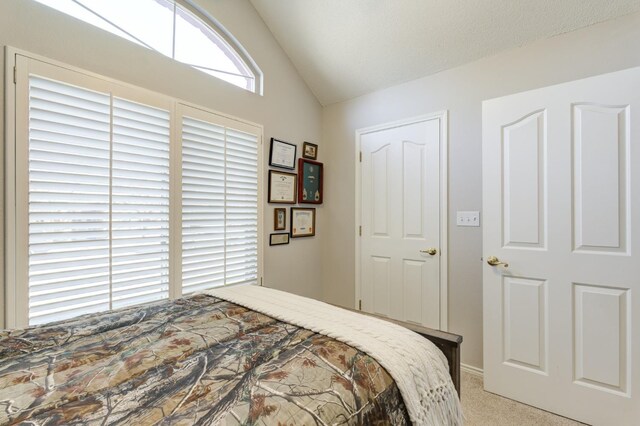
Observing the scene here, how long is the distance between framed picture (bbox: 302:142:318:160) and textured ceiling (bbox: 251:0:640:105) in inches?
23.6

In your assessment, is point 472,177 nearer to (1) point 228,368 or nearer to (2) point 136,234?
(1) point 228,368

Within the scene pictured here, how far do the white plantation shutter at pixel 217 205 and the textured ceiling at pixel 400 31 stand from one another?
106 centimetres

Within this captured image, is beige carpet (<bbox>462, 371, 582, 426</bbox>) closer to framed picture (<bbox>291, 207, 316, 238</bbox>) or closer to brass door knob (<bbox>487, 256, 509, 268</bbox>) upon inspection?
brass door knob (<bbox>487, 256, 509, 268</bbox>)

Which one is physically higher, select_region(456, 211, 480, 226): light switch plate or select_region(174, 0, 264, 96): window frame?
select_region(174, 0, 264, 96): window frame

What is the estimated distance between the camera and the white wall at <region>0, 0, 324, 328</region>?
157cm

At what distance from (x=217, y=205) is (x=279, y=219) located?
670mm

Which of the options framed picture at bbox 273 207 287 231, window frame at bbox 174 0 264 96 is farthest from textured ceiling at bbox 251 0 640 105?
framed picture at bbox 273 207 287 231

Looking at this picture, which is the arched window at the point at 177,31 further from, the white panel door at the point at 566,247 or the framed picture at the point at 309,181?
the white panel door at the point at 566,247

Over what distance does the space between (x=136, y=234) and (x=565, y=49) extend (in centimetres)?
308

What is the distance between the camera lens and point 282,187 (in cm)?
286

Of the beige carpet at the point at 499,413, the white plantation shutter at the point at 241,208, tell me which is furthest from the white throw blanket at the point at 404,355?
the white plantation shutter at the point at 241,208

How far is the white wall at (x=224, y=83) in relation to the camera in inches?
61.6

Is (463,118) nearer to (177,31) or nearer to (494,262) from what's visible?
(494,262)

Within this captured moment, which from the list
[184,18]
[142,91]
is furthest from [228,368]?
[184,18]
